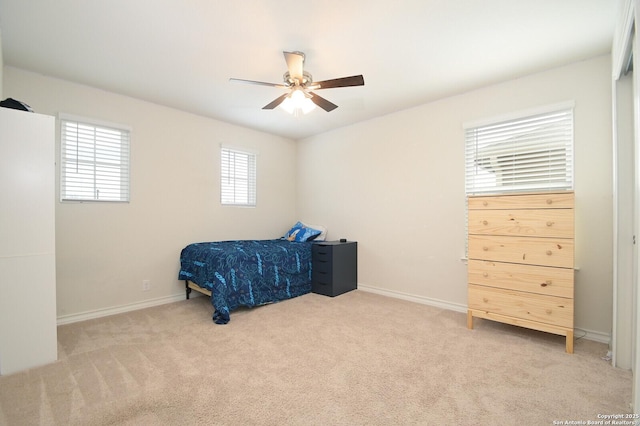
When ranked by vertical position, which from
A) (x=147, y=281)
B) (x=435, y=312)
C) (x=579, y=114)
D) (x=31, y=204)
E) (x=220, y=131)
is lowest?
(x=435, y=312)

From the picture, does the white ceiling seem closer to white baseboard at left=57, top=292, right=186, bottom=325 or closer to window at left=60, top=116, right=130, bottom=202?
window at left=60, top=116, right=130, bottom=202

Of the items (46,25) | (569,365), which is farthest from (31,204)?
(569,365)

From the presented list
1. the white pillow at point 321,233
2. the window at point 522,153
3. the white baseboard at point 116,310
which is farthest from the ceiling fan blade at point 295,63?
the white baseboard at point 116,310

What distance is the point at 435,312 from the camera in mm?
3199

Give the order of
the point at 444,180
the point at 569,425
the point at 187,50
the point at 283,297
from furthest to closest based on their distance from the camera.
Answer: the point at 283,297
the point at 444,180
the point at 187,50
the point at 569,425

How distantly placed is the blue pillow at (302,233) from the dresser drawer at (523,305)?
227 cm

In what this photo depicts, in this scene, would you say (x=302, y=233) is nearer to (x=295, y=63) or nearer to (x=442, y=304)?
(x=442, y=304)

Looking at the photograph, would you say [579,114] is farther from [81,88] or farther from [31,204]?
[81,88]

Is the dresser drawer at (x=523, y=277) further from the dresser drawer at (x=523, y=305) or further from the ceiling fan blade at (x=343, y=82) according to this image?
the ceiling fan blade at (x=343, y=82)

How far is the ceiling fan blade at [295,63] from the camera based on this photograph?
2164mm

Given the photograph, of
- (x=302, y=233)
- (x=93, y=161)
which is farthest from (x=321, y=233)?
(x=93, y=161)

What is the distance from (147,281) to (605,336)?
4594mm

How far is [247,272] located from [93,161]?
2.06 metres

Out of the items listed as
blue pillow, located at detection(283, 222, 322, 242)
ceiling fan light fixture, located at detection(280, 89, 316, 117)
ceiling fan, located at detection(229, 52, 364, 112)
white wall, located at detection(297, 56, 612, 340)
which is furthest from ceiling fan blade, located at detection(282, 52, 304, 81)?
blue pillow, located at detection(283, 222, 322, 242)
